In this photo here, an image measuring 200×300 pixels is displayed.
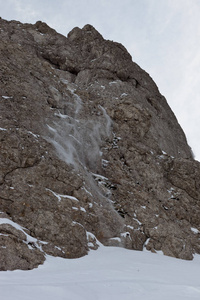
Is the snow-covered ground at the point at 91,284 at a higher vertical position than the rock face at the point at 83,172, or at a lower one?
lower

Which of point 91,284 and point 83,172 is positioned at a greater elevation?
point 83,172

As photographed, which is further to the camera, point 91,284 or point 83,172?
point 83,172

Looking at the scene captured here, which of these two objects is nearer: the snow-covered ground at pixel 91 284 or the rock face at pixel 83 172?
the snow-covered ground at pixel 91 284

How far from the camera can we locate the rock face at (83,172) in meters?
12.1

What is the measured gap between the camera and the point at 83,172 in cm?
1691

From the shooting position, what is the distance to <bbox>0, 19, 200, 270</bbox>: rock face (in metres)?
12.1

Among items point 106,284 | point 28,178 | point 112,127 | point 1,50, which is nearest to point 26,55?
point 1,50

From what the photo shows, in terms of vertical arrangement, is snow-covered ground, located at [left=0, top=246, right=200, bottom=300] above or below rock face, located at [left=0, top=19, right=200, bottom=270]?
below

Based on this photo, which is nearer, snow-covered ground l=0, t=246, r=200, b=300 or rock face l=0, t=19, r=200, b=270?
snow-covered ground l=0, t=246, r=200, b=300

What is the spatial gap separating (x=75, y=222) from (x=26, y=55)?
15.8 metres

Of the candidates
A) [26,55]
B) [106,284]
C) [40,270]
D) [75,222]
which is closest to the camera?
[106,284]

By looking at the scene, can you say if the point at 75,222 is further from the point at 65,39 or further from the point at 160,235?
the point at 65,39

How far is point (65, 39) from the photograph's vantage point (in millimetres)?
36812

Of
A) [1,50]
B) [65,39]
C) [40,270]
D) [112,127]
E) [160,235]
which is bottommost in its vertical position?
[40,270]
